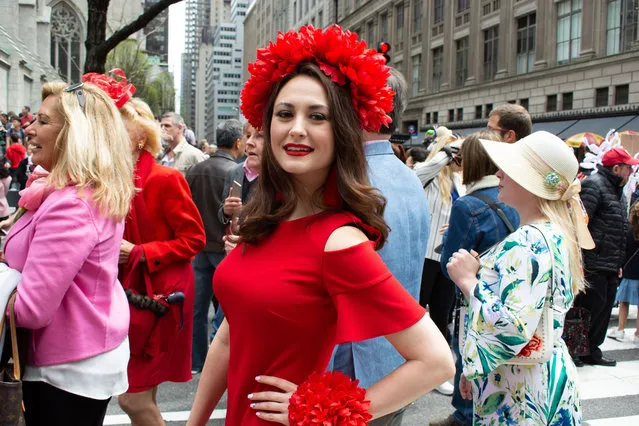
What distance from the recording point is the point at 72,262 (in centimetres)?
257

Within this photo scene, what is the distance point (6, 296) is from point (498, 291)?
6.99 ft

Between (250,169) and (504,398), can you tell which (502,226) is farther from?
(250,169)

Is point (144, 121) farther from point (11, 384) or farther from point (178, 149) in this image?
point (178, 149)

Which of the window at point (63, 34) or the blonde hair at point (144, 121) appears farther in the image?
the window at point (63, 34)

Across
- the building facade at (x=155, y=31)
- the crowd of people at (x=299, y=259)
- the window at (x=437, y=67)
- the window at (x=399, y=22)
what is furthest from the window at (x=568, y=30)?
the crowd of people at (x=299, y=259)

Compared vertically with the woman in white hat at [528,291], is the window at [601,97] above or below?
above

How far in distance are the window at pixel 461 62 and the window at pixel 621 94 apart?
13374 millimetres

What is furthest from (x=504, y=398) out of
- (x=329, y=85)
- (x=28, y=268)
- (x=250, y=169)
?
(x=250, y=169)

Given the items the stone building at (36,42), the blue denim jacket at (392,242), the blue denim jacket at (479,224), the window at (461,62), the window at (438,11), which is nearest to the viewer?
the blue denim jacket at (392,242)

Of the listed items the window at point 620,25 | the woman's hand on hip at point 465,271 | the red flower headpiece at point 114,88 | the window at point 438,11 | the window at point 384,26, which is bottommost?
the woman's hand on hip at point 465,271

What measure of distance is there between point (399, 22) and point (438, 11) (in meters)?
6.38

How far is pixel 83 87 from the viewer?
3.03 meters

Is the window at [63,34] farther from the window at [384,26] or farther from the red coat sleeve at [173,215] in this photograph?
the red coat sleeve at [173,215]

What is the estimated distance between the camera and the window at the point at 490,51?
34.6 meters
